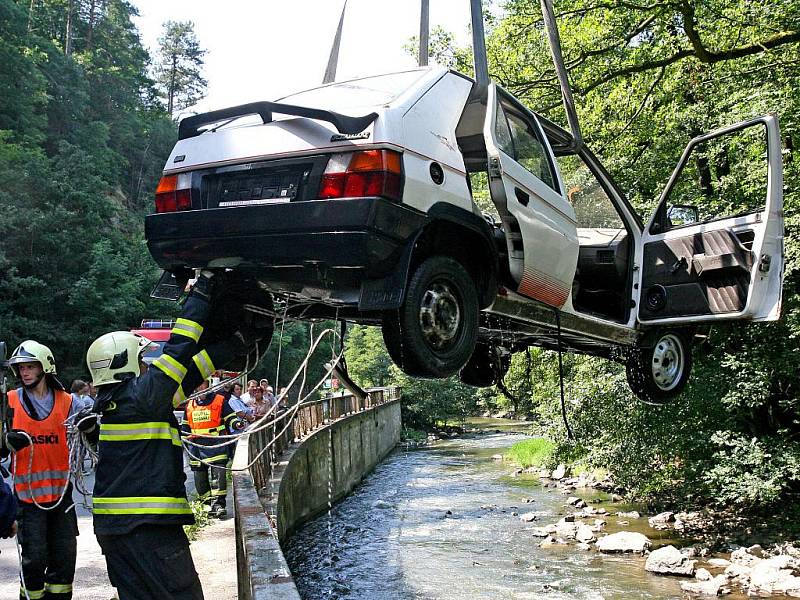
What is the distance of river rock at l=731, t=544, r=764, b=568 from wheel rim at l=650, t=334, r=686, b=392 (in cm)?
863

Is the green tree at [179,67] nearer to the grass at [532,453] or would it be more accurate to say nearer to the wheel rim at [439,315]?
the grass at [532,453]

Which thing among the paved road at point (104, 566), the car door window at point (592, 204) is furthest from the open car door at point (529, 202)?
the paved road at point (104, 566)

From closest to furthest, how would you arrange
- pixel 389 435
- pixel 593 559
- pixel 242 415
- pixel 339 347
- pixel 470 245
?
pixel 470 245
pixel 339 347
pixel 242 415
pixel 593 559
pixel 389 435

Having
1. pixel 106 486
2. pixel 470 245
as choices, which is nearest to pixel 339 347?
pixel 470 245

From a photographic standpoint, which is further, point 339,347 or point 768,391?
point 768,391

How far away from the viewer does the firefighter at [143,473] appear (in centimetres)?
399

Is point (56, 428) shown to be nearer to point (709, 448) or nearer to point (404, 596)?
point (404, 596)

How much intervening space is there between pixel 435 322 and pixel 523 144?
1.38 meters

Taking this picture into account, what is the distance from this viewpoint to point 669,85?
13734mm

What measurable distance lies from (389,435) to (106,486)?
3260 cm

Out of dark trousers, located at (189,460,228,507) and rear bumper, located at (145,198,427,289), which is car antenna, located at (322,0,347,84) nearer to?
rear bumper, located at (145,198,427,289)

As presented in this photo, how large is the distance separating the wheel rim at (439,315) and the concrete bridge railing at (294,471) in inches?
37.4

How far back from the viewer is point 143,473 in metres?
4.04

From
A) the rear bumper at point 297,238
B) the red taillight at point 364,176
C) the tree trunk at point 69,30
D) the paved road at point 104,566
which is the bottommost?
the paved road at point 104,566
